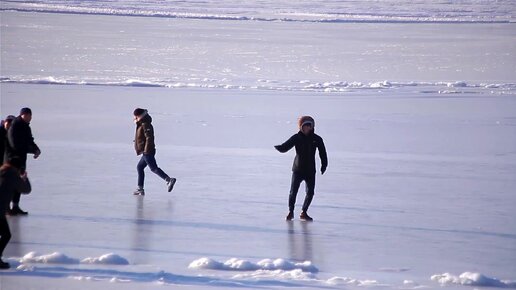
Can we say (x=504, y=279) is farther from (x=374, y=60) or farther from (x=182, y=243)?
(x=374, y=60)

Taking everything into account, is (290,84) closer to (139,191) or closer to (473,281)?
(139,191)

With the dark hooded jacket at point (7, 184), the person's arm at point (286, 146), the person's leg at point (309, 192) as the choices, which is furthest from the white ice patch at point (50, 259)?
the person's leg at point (309, 192)

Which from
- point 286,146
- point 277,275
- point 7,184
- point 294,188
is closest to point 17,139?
point 7,184

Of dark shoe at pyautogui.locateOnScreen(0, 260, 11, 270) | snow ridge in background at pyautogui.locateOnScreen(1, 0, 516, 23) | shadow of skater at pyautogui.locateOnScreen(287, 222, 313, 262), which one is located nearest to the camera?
dark shoe at pyautogui.locateOnScreen(0, 260, 11, 270)

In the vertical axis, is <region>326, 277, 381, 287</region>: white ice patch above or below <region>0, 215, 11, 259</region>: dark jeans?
below

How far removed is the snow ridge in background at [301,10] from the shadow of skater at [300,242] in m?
42.2

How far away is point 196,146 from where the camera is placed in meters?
14.3

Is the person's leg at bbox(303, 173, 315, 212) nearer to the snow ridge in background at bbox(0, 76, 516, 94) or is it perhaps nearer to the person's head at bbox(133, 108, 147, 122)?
the person's head at bbox(133, 108, 147, 122)

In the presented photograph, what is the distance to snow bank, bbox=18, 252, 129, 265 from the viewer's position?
22.7 feet

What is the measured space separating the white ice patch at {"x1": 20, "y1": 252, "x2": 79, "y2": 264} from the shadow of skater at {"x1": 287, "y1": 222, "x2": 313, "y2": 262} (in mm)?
1683

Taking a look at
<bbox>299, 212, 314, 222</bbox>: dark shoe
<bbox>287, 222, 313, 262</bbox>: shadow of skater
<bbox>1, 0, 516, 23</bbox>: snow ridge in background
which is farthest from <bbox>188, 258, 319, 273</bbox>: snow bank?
<bbox>1, 0, 516, 23</bbox>: snow ridge in background

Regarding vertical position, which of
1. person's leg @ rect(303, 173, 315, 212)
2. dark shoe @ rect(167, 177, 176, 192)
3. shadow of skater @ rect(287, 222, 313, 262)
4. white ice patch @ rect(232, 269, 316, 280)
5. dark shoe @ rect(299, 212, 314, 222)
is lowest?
white ice patch @ rect(232, 269, 316, 280)

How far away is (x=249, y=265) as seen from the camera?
695 centimetres

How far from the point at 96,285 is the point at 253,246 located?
6.01 feet
